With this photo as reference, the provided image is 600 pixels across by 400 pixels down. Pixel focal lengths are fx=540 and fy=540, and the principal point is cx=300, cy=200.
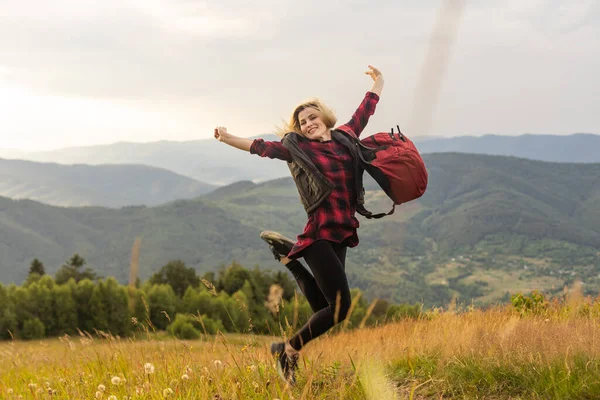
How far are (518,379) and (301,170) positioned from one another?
100 inches

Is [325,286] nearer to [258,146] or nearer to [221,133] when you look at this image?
[258,146]

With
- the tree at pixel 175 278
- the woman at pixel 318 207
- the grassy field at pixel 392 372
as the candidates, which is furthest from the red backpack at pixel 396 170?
the tree at pixel 175 278

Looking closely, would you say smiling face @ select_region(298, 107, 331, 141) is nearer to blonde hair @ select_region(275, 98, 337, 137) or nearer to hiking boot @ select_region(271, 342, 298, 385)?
blonde hair @ select_region(275, 98, 337, 137)

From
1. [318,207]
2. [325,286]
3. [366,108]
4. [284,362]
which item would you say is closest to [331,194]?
[318,207]

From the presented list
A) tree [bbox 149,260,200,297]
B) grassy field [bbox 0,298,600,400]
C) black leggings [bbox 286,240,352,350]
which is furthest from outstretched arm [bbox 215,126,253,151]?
tree [bbox 149,260,200,297]

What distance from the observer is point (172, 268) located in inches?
2386

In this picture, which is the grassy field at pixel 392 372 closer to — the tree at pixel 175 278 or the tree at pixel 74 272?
the tree at pixel 175 278

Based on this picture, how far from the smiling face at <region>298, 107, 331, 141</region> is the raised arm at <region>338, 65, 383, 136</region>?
0.27 meters

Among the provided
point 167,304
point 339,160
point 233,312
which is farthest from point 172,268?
point 339,160

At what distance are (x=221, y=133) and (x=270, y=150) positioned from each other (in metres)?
0.58

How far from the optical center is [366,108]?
5.79 metres

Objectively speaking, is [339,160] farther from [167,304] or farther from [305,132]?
[167,304]

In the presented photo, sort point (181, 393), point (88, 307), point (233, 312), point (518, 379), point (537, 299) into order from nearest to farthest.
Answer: point (181, 393) → point (518, 379) → point (537, 299) → point (233, 312) → point (88, 307)

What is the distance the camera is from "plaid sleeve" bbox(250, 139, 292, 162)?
195 inches
